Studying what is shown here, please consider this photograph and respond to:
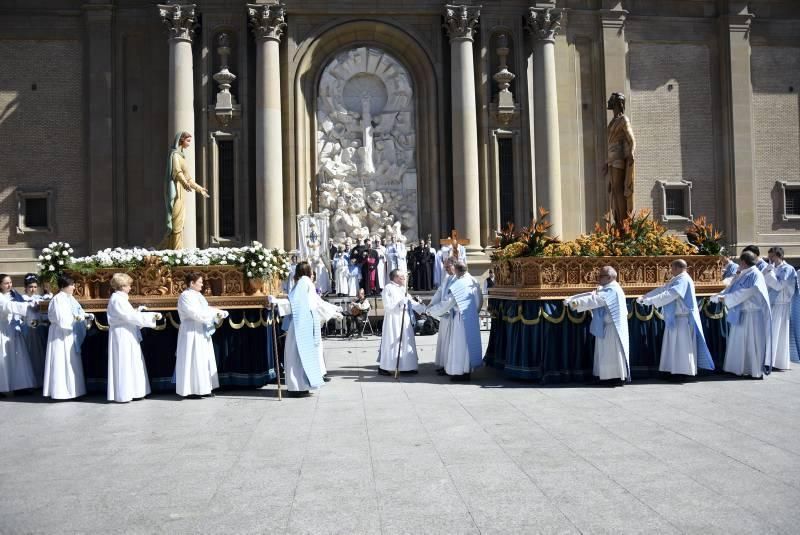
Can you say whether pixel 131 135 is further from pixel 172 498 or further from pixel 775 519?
pixel 775 519

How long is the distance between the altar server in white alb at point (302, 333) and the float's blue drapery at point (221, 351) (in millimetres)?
560

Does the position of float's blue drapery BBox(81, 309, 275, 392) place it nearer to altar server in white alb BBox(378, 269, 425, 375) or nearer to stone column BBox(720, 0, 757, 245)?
altar server in white alb BBox(378, 269, 425, 375)

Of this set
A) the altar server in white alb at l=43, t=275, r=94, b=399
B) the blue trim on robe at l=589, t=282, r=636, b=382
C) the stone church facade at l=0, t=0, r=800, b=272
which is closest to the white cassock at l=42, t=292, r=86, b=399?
the altar server in white alb at l=43, t=275, r=94, b=399

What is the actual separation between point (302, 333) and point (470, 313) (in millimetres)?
2784

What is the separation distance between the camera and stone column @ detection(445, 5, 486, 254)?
24.0 metres

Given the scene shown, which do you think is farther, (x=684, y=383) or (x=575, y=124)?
(x=575, y=124)

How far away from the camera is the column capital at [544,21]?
24.4m

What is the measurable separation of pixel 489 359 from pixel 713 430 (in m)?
5.54

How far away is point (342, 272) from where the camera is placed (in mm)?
23266

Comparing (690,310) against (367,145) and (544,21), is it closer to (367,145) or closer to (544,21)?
(544,21)

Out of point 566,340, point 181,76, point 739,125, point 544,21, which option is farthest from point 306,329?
point 739,125

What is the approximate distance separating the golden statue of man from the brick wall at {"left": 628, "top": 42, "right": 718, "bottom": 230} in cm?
1334

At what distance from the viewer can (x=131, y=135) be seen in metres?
24.7

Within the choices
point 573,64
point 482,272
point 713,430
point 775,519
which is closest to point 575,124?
point 573,64
